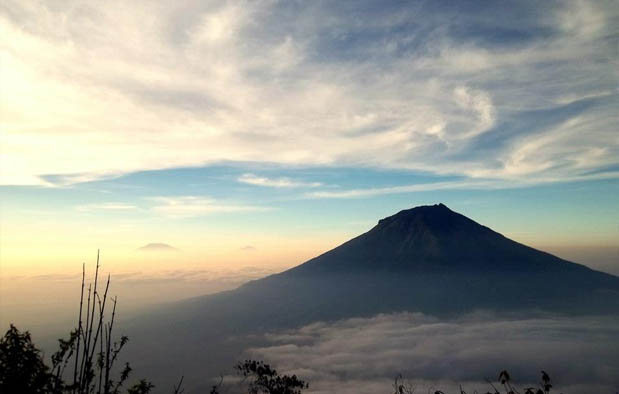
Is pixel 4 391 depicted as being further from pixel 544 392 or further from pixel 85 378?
pixel 544 392

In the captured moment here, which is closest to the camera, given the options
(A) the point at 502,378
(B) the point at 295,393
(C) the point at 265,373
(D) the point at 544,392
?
(D) the point at 544,392

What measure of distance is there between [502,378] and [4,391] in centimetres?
1423

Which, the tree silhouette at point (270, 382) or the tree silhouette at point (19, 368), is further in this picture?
the tree silhouette at point (270, 382)

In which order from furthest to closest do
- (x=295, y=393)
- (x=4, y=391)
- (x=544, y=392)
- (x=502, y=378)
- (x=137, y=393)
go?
(x=295, y=393), (x=137, y=393), (x=4, y=391), (x=502, y=378), (x=544, y=392)

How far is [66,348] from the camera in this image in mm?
13391

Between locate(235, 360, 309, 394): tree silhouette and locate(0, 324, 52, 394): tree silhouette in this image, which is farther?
locate(235, 360, 309, 394): tree silhouette

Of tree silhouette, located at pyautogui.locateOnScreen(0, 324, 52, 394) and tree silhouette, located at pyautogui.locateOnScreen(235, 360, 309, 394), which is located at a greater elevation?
tree silhouette, located at pyautogui.locateOnScreen(0, 324, 52, 394)

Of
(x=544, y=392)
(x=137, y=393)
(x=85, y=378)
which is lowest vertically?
(x=137, y=393)

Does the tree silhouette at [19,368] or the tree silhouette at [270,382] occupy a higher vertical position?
the tree silhouette at [19,368]

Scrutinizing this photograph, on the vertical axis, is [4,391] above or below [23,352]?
below

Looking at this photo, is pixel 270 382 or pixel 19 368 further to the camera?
pixel 270 382

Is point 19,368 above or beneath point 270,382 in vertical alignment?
above

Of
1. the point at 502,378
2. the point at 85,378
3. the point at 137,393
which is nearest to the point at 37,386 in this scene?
the point at 137,393

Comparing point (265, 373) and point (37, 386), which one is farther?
point (265, 373)
